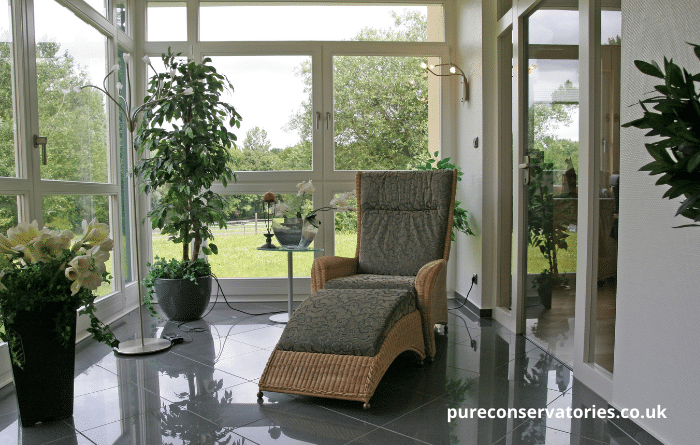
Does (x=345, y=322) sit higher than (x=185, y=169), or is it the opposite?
(x=185, y=169)

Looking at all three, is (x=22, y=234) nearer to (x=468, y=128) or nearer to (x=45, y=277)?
(x=45, y=277)

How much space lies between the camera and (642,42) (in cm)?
210

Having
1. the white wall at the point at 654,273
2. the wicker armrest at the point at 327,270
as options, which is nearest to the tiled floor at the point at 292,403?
the white wall at the point at 654,273

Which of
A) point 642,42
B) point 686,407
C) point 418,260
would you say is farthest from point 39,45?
point 686,407

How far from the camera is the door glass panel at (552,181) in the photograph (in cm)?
289

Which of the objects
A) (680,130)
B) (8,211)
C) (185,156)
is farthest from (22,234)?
(680,130)

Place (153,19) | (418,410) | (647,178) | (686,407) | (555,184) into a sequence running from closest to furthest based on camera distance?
1. (686,407)
2. (647,178)
3. (418,410)
4. (555,184)
5. (153,19)

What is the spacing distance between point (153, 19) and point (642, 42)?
4052 millimetres

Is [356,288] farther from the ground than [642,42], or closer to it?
closer to it

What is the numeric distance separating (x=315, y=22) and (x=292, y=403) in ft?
11.5

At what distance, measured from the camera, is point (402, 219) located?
3.72 meters

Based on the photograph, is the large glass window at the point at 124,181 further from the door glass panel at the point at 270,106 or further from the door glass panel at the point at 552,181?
the door glass panel at the point at 552,181

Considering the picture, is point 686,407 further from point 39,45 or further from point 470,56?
point 39,45

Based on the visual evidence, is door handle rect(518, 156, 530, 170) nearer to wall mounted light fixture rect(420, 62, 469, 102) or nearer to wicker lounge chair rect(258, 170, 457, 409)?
wicker lounge chair rect(258, 170, 457, 409)
